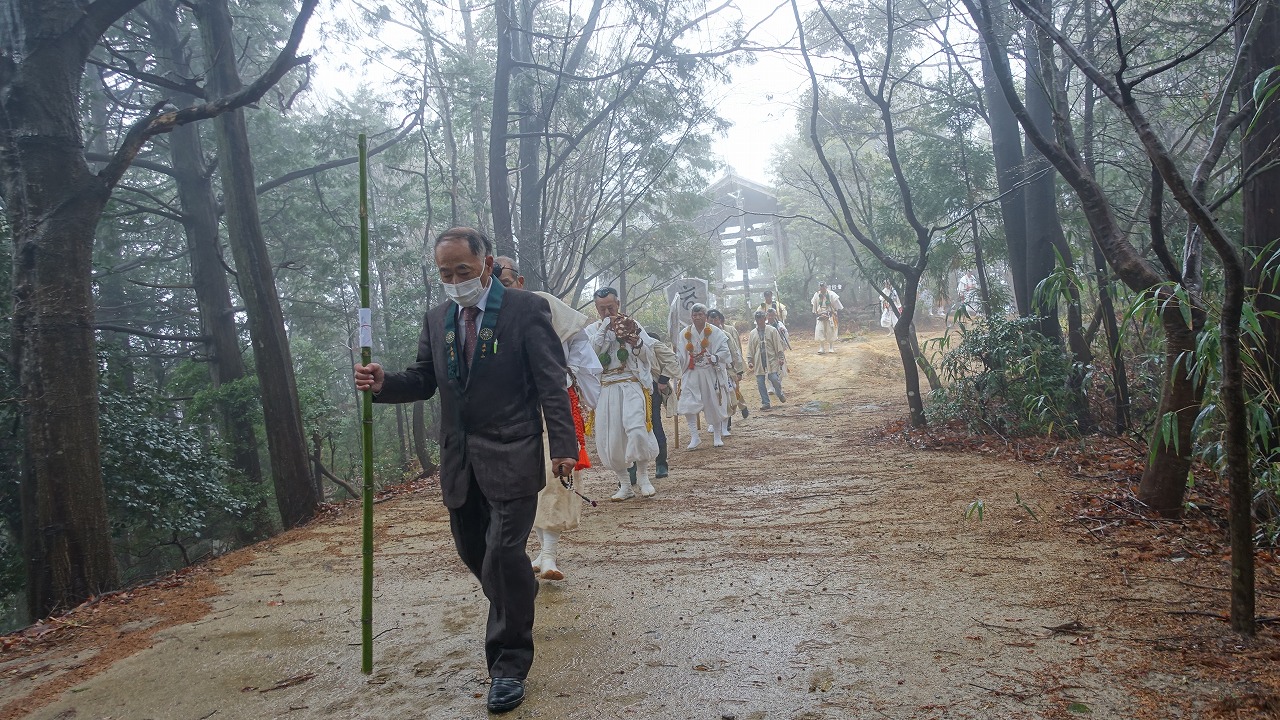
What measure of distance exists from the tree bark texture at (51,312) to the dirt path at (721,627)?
1.16 m

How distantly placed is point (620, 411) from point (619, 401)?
0.10m

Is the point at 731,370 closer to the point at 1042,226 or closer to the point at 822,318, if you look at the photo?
the point at 1042,226

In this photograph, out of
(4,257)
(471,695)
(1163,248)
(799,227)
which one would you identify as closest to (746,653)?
(471,695)

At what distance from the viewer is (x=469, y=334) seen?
341cm

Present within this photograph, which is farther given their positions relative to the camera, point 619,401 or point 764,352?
point 764,352

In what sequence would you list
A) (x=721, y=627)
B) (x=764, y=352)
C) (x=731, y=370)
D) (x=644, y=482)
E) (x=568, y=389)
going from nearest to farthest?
(x=721, y=627)
(x=568, y=389)
(x=644, y=482)
(x=731, y=370)
(x=764, y=352)

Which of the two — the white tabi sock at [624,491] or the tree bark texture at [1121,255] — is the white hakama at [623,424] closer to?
the white tabi sock at [624,491]

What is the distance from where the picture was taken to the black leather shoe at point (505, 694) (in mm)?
2951

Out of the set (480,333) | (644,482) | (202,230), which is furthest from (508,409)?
(202,230)

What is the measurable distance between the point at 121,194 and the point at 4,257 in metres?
7.44

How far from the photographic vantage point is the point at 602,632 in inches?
150

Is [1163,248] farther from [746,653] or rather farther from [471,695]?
[471,695]

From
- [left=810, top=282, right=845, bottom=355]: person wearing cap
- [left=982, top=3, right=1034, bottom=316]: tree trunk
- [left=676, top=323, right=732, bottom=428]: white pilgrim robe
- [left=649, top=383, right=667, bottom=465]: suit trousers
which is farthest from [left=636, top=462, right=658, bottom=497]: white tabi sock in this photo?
[left=810, top=282, right=845, bottom=355]: person wearing cap

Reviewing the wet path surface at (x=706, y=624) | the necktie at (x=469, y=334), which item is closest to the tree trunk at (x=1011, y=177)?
the wet path surface at (x=706, y=624)
